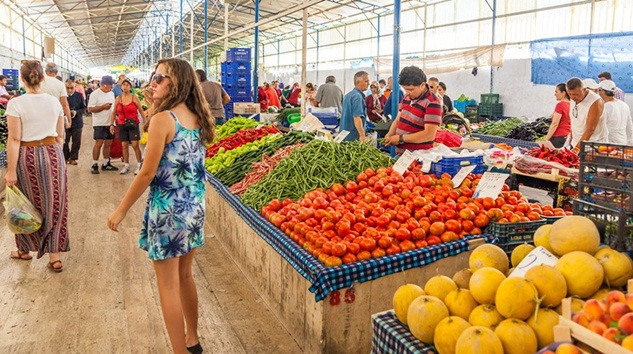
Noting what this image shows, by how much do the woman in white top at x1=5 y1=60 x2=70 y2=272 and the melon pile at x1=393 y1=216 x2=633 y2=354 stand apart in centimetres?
331

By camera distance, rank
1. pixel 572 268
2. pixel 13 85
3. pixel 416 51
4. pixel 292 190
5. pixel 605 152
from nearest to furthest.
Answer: pixel 572 268, pixel 605 152, pixel 292 190, pixel 13 85, pixel 416 51

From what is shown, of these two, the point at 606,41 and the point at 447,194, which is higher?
the point at 606,41

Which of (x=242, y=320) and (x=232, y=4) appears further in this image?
(x=232, y=4)

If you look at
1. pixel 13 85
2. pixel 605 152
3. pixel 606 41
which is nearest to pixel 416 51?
pixel 606 41

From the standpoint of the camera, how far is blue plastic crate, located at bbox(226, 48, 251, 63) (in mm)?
12242

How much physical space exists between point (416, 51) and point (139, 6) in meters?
15.9

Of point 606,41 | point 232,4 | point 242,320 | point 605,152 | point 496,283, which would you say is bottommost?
point 242,320

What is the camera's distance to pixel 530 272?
6.21 ft

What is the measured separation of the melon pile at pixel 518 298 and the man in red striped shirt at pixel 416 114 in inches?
101

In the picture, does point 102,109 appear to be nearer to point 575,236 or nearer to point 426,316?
point 426,316

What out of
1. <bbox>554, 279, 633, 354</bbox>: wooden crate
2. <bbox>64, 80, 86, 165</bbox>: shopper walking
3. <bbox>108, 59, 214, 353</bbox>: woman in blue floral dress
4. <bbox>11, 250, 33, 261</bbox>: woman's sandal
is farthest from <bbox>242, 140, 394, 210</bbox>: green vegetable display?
<bbox>64, 80, 86, 165</bbox>: shopper walking

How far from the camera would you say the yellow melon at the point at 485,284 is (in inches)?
75.8

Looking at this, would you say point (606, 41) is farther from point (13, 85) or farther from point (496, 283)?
point (13, 85)

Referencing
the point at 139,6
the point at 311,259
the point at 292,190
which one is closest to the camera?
the point at 311,259
